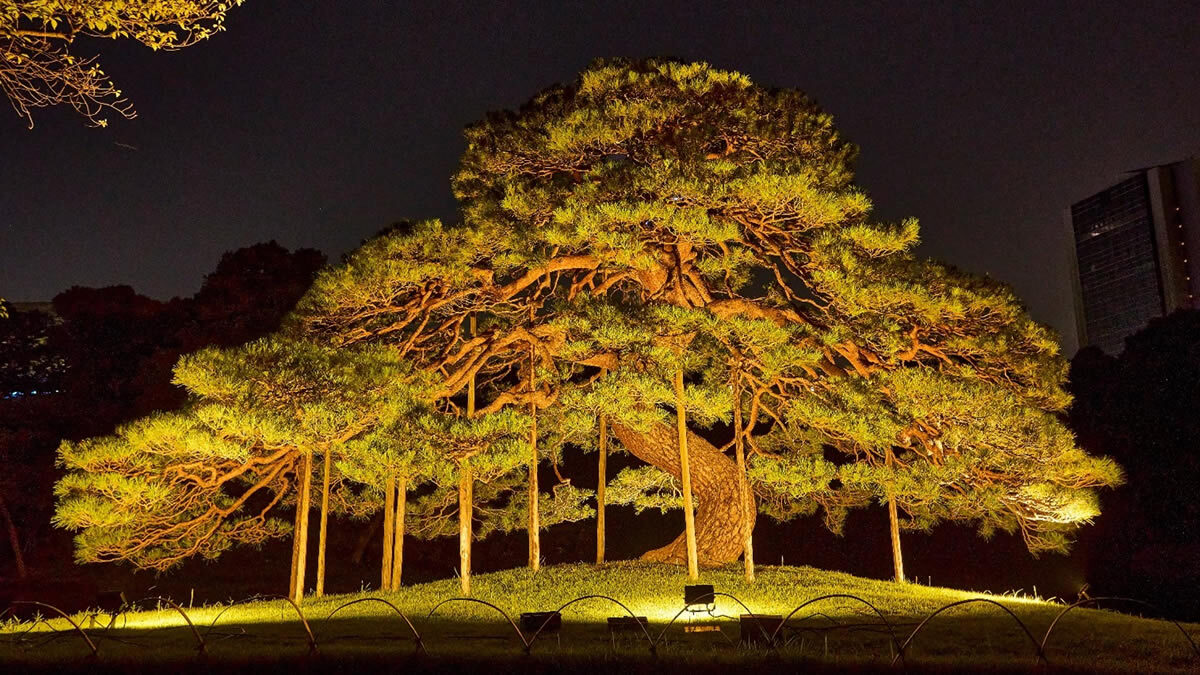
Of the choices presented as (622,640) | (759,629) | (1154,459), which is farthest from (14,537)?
(1154,459)

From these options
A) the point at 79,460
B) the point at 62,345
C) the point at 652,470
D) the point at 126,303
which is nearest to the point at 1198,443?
the point at 652,470

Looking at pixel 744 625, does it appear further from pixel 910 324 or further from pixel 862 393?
pixel 910 324

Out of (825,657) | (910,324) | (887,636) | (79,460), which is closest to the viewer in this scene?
(825,657)

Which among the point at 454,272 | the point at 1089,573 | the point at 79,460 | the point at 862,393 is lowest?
the point at 1089,573

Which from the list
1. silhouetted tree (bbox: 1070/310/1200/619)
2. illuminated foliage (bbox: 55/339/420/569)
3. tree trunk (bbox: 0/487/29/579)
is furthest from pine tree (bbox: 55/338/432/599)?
tree trunk (bbox: 0/487/29/579)

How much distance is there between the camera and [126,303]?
17641mm

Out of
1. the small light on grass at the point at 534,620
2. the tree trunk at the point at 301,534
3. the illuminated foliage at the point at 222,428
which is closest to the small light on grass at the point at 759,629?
the small light on grass at the point at 534,620

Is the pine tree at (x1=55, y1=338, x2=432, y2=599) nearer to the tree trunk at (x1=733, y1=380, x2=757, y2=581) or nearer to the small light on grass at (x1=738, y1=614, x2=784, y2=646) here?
the tree trunk at (x1=733, y1=380, x2=757, y2=581)

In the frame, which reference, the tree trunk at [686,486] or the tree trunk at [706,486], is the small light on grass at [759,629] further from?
the tree trunk at [706,486]

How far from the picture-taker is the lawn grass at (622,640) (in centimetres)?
481

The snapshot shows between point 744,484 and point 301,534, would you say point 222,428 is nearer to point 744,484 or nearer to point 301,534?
point 301,534

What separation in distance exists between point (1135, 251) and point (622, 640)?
1768 centimetres

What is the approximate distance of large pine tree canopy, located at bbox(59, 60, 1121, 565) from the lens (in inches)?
312

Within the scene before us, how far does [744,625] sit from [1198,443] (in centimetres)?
817
